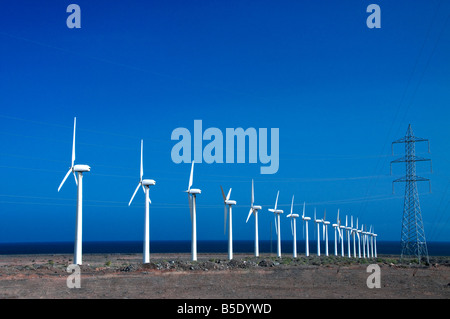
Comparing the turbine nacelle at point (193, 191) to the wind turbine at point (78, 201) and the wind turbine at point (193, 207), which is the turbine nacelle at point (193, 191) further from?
the wind turbine at point (78, 201)

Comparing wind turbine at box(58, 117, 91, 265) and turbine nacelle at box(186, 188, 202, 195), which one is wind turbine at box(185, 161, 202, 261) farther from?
wind turbine at box(58, 117, 91, 265)

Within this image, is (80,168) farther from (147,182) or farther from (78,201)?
(147,182)

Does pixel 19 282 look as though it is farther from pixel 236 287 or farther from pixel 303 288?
pixel 303 288

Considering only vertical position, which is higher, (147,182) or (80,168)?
(80,168)

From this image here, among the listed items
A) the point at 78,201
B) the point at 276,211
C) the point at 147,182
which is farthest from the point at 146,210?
the point at 276,211

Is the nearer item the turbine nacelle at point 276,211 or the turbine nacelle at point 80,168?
the turbine nacelle at point 80,168

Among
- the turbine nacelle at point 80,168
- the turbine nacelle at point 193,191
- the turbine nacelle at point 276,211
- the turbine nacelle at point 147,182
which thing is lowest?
the turbine nacelle at point 276,211

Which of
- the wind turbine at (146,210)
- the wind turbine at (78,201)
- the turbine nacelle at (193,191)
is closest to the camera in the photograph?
the wind turbine at (78,201)

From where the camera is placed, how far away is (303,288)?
3966 cm

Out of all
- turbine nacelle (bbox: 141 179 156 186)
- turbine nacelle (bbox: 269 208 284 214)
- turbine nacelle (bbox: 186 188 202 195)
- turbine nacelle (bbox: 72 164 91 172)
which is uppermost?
turbine nacelle (bbox: 72 164 91 172)

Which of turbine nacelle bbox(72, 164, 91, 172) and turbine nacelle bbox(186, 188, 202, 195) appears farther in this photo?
turbine nacelle bbox(186, 188, 202, 195)

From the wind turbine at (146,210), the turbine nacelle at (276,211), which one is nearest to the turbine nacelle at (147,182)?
the wind turbine at (146,210)

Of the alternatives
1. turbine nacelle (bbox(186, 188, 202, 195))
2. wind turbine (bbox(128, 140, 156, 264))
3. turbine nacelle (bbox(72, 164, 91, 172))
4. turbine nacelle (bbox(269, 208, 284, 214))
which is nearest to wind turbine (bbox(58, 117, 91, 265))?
turbine nacelle (bbox(72, 164, 91, 172))
